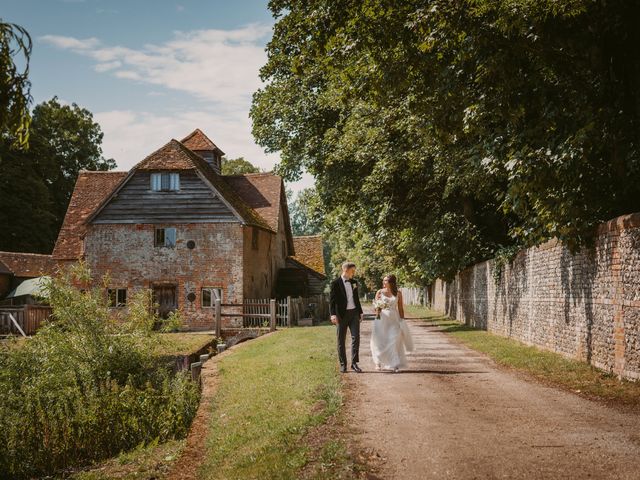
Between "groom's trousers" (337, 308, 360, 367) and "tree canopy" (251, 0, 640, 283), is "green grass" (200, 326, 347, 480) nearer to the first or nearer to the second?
"groom's trousers" (337, 308, 360, 367)

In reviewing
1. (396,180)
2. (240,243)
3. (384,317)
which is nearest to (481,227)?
(396,180)

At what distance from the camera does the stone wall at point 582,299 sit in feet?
34.7

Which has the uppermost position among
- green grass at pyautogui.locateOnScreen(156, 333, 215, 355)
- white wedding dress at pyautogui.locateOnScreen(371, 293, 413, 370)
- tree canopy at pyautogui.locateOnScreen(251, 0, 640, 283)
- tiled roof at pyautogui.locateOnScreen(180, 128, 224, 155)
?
tiled roof at pyautogui.locateOnScreen(180, 128, 224, 155)

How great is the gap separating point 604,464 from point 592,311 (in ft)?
23.7

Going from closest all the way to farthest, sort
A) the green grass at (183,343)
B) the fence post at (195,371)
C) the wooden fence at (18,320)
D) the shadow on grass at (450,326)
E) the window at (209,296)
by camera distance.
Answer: the fence post at (195,371) < the green grass at (183,343) < the shadow on grass at (450,326) < the wooden fence at (18,320) < the window at (209,296)

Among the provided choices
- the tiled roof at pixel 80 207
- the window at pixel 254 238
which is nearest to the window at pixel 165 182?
the tiled roof at pixel 80 207

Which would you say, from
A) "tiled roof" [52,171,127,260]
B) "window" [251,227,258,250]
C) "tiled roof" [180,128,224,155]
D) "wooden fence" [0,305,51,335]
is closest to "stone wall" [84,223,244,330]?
"window" [251,227,258,250]

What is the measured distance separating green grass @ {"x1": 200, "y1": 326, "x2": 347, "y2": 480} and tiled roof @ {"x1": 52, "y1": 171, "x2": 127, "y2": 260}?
938 inches

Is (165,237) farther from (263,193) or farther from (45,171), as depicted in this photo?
(45,171)

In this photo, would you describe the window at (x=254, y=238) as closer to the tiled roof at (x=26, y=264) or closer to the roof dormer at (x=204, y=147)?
the roof dormer at (x=204, y=147)

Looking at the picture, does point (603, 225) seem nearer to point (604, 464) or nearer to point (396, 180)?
point (604, 464)

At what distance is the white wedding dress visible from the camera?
12344 millimetres

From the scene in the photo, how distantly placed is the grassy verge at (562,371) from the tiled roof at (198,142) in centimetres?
2733

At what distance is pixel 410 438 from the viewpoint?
686 cm
